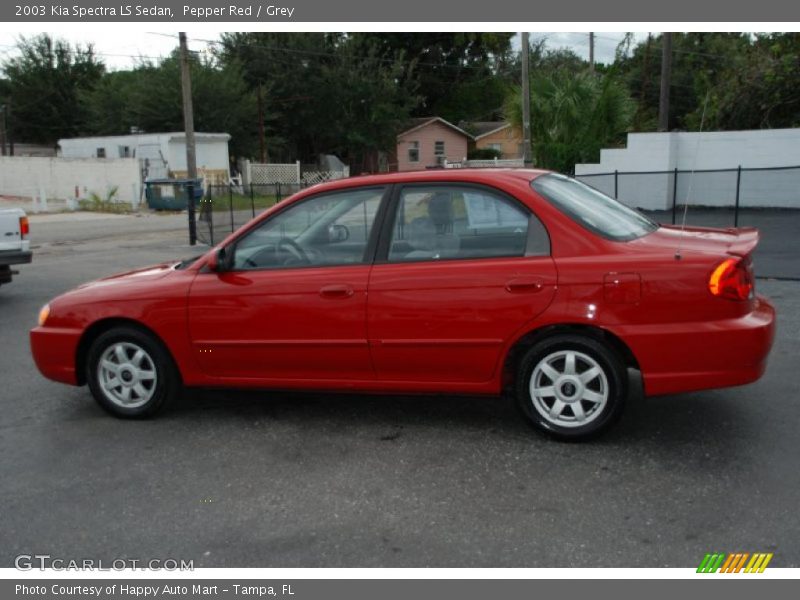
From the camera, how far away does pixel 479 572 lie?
3387 mm

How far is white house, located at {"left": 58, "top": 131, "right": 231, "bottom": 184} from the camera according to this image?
3862cm

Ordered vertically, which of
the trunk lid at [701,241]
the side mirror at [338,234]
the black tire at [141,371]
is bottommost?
the black tire at [141,371]

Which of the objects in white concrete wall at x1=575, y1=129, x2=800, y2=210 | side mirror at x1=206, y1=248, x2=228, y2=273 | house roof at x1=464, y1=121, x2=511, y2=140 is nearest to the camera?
side mirror at x1=206, y1=248, x2=228, y2=273

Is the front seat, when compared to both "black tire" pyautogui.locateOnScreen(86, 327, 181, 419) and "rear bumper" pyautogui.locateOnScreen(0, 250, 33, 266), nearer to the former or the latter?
"black tire" pyautogui.locateOnScreen(86, 327, 181, 419)

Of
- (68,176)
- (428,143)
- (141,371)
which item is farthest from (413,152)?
(141,371)

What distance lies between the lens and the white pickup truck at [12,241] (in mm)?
10109

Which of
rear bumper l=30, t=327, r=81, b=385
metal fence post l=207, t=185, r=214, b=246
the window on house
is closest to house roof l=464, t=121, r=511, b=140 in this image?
the window on house

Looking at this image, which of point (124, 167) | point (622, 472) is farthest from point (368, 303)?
point (124, 167)

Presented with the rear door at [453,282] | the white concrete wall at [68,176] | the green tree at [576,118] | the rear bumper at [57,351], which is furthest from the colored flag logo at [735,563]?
the white concrete wall at [68,176]

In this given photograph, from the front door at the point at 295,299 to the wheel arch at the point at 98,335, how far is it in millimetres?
269

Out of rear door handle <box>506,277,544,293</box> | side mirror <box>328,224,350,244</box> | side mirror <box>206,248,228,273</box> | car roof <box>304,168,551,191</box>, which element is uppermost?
car roof <box>304,168,551,191</box>

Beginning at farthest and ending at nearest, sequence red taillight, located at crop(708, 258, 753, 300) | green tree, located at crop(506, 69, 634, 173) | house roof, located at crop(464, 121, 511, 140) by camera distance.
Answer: house roof, located at crop(464, 121, 511, 140), green tree, located at crop(506, 69, 634, 173), red taillight, located at crop(708, 258, 753, 300)

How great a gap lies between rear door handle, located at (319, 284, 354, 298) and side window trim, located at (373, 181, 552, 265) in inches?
9.6

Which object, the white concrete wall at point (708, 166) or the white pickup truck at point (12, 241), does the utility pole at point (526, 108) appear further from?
the white pickup truck at point (12, 241)
